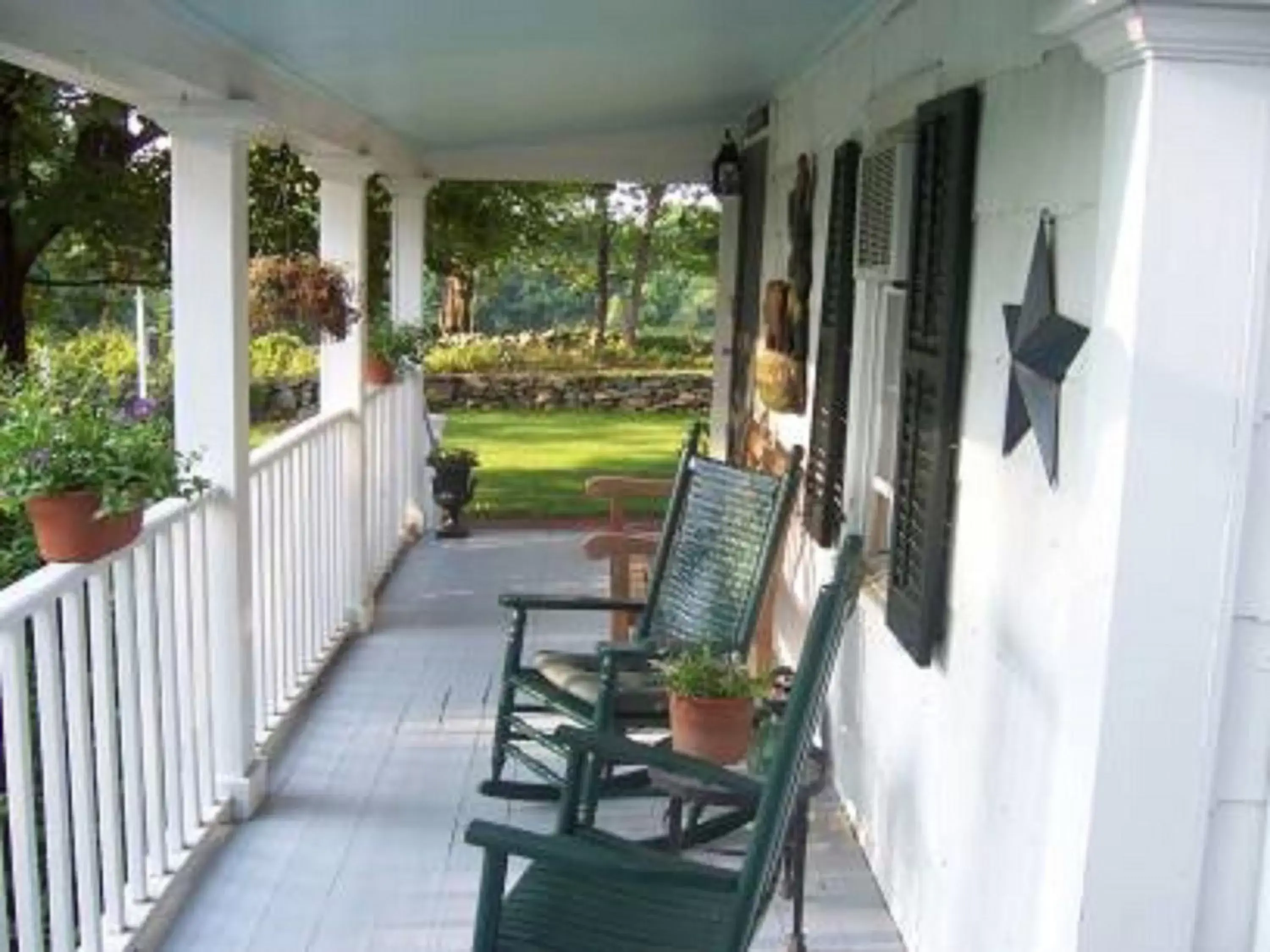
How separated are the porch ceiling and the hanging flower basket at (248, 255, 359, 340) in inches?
23.9

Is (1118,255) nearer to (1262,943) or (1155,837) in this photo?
(1155,837)

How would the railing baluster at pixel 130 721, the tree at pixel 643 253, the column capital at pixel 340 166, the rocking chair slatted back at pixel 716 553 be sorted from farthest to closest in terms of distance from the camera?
the tree at pixel 643 253, the column capital at pixel 340 166, the rocking chair slatted back at pixel 716 553, the railing baluster at pixel 130 721

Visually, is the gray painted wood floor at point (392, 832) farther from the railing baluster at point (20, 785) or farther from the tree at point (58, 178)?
the tree at point (58, 178)

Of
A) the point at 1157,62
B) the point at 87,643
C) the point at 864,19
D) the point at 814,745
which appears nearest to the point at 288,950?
the point at 87,643

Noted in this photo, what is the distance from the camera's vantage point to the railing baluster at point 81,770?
8.54ft

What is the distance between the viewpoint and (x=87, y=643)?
290 cm

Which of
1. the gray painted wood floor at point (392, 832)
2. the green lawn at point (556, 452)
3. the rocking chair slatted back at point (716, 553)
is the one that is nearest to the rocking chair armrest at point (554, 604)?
the rocking chair slatted back at point (716, 553)

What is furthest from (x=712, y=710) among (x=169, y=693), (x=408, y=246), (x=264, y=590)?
(x=408, y=246)

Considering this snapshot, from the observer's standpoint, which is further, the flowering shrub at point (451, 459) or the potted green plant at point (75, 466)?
the flowering shrub at point (451, 459)

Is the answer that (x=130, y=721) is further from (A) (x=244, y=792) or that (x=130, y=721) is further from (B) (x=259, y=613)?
(B) (x=259, y=613)

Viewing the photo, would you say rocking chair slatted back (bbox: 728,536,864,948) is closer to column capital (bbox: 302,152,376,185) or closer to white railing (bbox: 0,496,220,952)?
white railing (bbox: 0,496,220,952)

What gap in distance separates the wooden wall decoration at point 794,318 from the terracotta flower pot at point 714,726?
1.76 m

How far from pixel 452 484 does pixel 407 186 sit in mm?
1633

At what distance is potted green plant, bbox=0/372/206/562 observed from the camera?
8.32 ft
